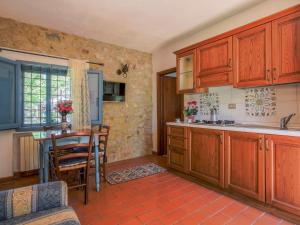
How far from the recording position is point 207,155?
2604mm

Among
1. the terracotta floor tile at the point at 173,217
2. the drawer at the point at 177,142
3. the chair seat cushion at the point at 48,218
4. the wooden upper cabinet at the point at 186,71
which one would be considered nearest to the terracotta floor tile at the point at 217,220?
the terracotta floor tile at the point at 173,217

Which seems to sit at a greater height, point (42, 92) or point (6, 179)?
point (42, 92)

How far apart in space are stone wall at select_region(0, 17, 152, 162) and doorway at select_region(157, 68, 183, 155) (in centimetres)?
29

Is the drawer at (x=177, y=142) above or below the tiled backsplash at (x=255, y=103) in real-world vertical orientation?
below

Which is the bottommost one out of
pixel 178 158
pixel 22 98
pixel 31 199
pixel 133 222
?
pixel 133 222

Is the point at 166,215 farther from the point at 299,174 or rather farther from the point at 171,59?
the point at 171,59

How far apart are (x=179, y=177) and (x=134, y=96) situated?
2203 millimetres

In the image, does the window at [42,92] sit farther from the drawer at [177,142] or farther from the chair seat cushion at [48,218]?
the chair seat cushion at [48,218]

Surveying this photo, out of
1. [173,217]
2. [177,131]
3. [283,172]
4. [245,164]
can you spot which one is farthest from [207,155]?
[173,217]

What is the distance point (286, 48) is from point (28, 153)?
400 cm

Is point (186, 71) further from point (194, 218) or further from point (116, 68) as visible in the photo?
point (194, 218)

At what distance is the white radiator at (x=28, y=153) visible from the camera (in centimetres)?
299

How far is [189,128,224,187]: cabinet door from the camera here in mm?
2430

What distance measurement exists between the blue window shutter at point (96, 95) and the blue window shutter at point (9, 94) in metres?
1.20
